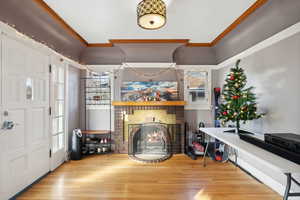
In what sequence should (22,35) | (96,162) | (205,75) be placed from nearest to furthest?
(22,35) < (96,162) < (205,75)

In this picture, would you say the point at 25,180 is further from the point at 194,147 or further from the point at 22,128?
the point at 194,147

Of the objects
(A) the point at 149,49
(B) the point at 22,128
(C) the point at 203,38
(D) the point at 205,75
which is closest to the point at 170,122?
(D) the point at 205,75

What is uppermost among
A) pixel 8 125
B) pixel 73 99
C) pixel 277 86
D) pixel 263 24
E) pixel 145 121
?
pixel 263 24

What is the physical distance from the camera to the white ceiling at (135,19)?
87.5 inches

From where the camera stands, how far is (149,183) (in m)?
2.46

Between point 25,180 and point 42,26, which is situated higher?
point 42,26

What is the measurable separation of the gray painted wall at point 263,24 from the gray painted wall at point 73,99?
347 centimetres

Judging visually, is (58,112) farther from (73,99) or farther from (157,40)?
(157,40)

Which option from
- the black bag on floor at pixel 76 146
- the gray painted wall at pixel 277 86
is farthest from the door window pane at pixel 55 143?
the gray painted wall at pixel 277 86

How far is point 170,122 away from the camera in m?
3.84

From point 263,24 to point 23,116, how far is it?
3720 millimetres

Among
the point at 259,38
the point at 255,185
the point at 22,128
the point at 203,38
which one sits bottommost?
the point at 255,185

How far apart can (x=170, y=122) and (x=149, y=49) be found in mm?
1841

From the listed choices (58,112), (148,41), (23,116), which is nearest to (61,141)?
(58,112)
